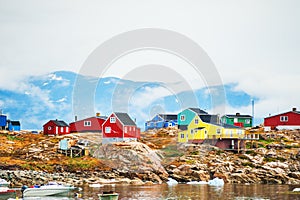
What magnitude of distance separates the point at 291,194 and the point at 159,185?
18291 mm

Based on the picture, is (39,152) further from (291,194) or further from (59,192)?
(291,194)

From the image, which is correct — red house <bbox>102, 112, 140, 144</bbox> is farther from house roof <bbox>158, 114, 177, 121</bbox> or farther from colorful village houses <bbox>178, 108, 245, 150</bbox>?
house roof <bbox>158, 114, 177, 121</bbox>

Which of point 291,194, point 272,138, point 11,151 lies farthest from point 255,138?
point 11,151

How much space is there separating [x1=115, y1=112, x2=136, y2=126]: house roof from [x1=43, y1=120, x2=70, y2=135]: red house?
15233 mm

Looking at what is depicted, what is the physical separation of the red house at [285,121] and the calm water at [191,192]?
41451mm

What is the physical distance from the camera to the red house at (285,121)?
98.8 metres

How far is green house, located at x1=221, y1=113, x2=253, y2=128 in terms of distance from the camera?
113 m

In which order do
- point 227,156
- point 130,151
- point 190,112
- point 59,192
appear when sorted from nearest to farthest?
1. point 59,192
2. point 130,151
3. point 227,156
4. point 190,112

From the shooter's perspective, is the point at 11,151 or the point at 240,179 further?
the point at 11,151

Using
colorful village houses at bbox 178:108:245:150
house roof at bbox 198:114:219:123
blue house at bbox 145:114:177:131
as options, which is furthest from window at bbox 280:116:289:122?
blue house at bbox 145:114:177:131

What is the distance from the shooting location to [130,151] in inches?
2948

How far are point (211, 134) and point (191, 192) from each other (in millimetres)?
34721

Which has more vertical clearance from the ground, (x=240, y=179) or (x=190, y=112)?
(x=190, y=112)

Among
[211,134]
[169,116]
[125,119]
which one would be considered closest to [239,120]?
[169,116]
